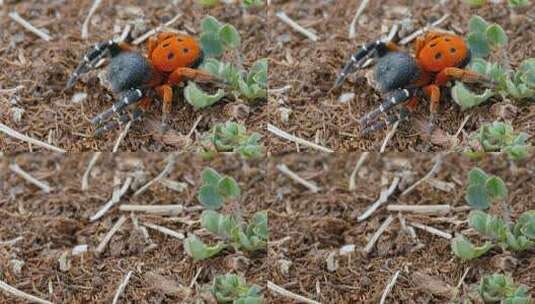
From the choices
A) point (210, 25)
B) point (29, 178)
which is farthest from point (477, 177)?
point (29, 178)

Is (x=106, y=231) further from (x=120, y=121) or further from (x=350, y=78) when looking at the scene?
(x=350, y=78)

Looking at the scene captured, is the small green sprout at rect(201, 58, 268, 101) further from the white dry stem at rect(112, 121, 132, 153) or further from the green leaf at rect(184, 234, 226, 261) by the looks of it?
the green leaf at rect(184, 234, 226, 261)

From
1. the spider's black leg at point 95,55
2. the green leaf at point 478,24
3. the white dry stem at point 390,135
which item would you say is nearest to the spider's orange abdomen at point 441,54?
the green leaf at point 478,24

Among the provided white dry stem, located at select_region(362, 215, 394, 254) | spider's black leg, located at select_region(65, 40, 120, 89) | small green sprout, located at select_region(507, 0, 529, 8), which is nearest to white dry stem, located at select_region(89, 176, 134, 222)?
spider's black leg, located at select_region(65, 40, 120, 89)

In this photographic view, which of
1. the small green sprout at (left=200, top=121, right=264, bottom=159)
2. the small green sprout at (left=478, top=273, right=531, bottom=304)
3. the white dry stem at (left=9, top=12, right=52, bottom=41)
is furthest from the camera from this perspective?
the white dry stem at (left=9, top=12, right=52, bottom=41)

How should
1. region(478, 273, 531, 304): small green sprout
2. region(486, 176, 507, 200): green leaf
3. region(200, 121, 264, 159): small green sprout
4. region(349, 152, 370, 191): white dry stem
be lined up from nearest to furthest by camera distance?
region(478, 273, 531, 304): small green sprout < region(486, 176, 507, 200): green leaf < region(200, 121, 264, 159): small green sprout < region(349, 152, 370, 191): white dry stem

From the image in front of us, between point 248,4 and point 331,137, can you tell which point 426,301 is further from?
point 248,4

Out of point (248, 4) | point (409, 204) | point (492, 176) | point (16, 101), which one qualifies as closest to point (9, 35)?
point (16, 101)
